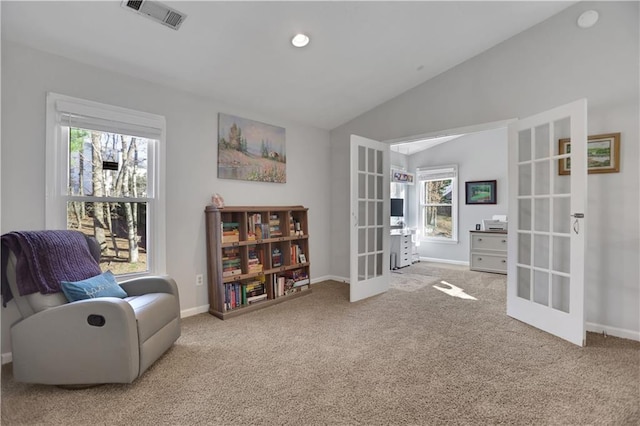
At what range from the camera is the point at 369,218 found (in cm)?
393

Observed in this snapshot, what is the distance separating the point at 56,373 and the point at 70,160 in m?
1.60

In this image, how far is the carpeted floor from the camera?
5.40ft

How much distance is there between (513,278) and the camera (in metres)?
3.10

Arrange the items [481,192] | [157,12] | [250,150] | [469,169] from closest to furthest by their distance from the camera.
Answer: [157,12], [250,150], [481,192], [469,169]

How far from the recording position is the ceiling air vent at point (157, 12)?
2080 millimetres

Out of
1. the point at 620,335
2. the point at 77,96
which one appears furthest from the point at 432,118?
the point at 77,96

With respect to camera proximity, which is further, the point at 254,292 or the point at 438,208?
the point at 438,208

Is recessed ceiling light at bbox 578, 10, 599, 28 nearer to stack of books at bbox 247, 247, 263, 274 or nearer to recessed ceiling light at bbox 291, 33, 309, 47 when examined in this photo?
recessed ceiling light at bbox 291, 33, 309, 47

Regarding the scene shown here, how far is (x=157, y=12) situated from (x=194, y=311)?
2.63m

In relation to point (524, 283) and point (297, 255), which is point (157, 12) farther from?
point (524, 283)

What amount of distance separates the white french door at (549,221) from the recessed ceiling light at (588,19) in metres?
0.84

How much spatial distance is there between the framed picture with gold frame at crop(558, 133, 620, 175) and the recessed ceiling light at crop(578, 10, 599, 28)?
0.99 meters

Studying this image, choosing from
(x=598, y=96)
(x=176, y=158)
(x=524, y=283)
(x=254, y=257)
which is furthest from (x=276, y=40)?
(x=524, y=283)

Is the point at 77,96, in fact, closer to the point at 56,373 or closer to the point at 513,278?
the point at 56,373
